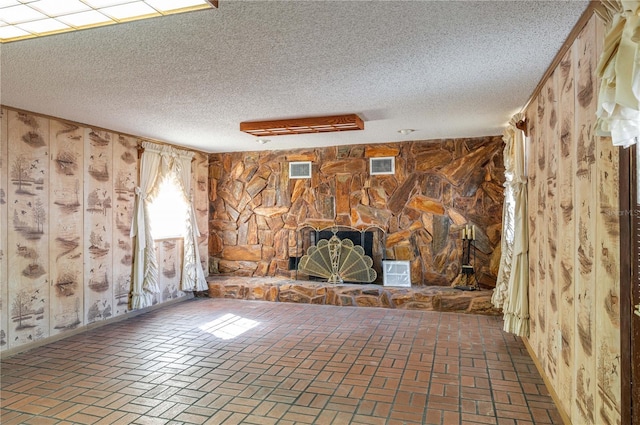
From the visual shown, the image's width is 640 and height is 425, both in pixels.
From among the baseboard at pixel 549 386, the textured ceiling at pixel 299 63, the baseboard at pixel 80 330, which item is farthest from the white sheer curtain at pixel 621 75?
the baseboard at pixel 80 330

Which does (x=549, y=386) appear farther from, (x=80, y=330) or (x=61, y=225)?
(x=61, y=225)

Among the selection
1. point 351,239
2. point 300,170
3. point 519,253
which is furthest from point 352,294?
point 519,253

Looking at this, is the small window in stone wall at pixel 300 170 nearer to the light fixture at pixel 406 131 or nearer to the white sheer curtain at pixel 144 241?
the light fixture at pixel 406 131

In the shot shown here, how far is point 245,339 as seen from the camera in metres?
4.15

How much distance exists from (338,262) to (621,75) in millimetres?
4861

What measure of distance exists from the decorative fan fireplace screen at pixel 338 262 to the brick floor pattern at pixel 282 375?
1.04 meters

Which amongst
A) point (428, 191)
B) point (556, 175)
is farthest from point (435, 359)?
point (428, 191)

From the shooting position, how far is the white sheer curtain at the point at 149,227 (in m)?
5.16

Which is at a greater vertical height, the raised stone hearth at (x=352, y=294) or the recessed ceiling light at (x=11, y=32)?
the recessed ceiling light at (x=11, y=32)

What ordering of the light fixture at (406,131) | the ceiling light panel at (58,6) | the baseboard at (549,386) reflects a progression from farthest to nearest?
the light fixture at (406,131)
the baseboard at (549,386)
the ceiling light panel at (58,6)

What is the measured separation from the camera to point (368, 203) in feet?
19.8

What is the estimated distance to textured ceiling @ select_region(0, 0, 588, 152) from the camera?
204 centimetres

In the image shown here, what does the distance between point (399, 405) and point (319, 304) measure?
3.06 meters

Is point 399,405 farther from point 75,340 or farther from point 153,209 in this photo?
point 153,209
